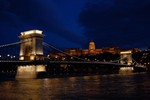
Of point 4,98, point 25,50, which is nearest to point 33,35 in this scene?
point 25,50

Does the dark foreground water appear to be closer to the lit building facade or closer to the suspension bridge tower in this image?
the suspension bridge tower

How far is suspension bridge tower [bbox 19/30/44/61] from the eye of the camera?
52.6 meters

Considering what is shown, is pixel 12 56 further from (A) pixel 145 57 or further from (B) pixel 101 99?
(A) pixel 145 57

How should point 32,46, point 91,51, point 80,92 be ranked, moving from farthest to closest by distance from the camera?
point 91,51 < point 32,46 < point 80,92

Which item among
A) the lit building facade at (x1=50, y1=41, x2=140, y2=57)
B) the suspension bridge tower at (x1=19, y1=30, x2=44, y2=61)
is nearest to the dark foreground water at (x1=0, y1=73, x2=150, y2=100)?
the suspension bridge tower at (x1=19, y1=30, x2=44, y2=61)

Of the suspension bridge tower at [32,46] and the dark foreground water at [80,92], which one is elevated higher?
the suspension bridge tower at [32,46]

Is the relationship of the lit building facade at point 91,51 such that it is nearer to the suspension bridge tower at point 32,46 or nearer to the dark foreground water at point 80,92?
the suspension bridge tower at point 32,46

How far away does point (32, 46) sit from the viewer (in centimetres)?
5306

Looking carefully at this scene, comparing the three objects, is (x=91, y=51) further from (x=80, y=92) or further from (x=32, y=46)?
(x=80, y=92)

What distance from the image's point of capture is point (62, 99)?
55.2 feet

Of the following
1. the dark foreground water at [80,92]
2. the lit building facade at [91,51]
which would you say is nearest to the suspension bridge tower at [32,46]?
the dark foreground water at [80,92]

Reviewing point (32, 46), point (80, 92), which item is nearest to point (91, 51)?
point (32, 46)

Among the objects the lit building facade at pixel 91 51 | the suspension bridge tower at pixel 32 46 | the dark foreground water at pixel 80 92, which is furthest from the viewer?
the lit building facade at pixel 91 51

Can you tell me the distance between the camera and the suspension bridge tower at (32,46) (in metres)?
52.6
